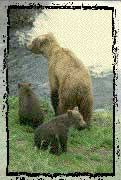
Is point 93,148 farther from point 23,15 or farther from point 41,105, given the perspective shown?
point 23,15

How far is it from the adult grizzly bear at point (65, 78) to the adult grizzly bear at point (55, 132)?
0.09 meters

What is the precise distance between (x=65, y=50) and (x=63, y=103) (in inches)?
15.5

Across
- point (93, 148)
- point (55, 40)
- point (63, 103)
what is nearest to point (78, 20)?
point (55, 40)

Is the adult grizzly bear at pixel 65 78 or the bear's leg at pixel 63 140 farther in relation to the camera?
the adult grizzly bear at pixel 65 78

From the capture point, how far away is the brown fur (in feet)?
17.2

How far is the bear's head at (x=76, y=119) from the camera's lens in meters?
5.17

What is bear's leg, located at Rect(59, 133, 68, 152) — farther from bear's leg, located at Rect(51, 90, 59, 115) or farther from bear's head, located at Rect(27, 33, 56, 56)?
bear's head, located at Rect(27, 33, 56, 56)

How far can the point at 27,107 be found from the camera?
5.24 metres

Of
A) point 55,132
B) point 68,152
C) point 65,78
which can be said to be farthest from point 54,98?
point 68,152

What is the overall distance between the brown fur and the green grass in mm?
40

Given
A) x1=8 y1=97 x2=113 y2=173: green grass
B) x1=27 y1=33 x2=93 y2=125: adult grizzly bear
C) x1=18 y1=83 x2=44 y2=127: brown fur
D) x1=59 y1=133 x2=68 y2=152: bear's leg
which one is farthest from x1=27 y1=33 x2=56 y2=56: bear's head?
x1=59 y1=133 x2=68 y2=152: bear's leg

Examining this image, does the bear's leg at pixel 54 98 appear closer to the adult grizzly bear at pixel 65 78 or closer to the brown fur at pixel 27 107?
the adult grizzly bear at pixel 65 78

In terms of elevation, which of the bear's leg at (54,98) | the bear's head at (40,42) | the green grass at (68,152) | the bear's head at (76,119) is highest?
the bear's head at (40,42)

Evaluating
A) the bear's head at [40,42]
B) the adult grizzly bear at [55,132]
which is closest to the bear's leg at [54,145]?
the adult grizzly bear at [55,132]
